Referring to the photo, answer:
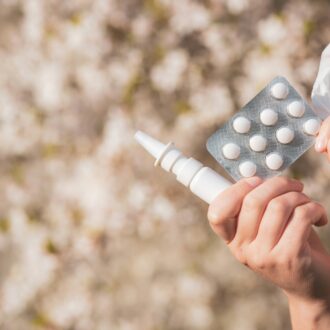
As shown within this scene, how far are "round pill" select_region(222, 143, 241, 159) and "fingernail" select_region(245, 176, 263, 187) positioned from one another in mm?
42

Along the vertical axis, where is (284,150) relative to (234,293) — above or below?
above

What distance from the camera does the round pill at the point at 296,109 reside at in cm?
71

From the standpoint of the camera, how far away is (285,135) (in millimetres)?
704

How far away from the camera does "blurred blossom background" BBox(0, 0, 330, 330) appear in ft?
5.64

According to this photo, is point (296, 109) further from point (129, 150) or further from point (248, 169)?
point (129, 150)

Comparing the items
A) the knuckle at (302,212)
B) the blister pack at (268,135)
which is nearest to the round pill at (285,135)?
the blister pack at (268,135)

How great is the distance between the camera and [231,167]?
2.32 feet

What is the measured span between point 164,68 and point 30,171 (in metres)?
0.51

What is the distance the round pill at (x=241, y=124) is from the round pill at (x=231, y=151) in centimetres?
2

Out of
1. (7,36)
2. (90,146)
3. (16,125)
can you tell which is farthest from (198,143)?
(7,36)

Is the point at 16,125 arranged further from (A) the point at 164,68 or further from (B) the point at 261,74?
(B) the point at 261,74

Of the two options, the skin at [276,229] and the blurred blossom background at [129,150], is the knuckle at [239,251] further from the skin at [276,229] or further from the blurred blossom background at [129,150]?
the blurred blossom background at [129,150]

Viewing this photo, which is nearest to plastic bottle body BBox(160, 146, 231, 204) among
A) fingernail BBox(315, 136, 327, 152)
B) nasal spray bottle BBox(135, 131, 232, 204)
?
nasal spray bottle BBox(135, 131, 232, 204)

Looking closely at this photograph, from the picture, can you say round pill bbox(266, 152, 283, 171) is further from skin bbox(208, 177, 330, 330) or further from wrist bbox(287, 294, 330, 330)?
wrist bbox(287, 294, 330, 330)
